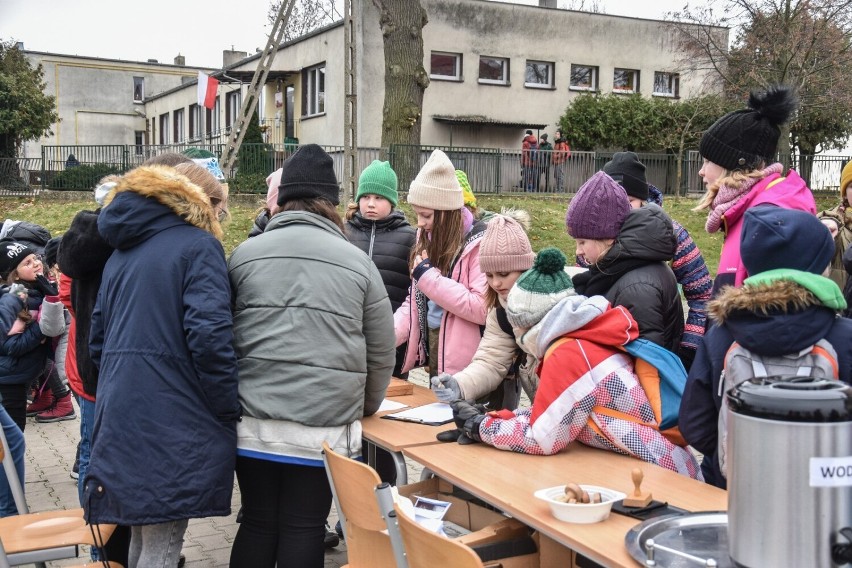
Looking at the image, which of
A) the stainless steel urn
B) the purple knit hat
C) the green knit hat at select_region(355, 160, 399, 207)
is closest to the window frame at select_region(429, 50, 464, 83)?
the green knit hat at select_region(355, 160, 399, 207)

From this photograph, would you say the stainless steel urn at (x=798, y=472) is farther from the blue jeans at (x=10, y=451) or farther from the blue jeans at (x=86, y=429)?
the blue jeans at (x=10, y=451)

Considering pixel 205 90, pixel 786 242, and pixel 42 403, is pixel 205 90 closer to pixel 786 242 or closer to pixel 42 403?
pixel 42 403

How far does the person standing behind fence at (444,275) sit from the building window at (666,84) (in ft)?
91.2

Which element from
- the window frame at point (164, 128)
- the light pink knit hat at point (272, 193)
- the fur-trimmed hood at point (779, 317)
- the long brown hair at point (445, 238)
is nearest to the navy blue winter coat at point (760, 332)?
the fur-trimmed hood at point (779, 317)

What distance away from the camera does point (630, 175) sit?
516cm

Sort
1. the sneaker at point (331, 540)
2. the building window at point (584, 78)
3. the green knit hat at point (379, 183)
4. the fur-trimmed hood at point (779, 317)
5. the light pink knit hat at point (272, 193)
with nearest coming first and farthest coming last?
1. the fur-trimmed hood at point (779, 317)
2. the light pink knit hat at point (272, 193)
3. the sneaker at point (331, 540)
4. the green knit hat at point (379, 183)
5. the building window at point (584, 78)

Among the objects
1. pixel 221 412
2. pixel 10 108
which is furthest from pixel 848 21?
pixel 10 108

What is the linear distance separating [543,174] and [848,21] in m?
8.05

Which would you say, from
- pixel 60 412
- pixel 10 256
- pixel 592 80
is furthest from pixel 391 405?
pixel 592 80

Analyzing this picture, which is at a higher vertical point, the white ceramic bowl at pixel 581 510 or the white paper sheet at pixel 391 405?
the white ceramic bowl at pixel 581 510

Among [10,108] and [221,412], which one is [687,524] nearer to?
[221,412]

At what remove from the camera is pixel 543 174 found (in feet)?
77.4

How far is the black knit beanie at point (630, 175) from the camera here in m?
5.14

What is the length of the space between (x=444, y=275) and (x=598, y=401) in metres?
1.67
